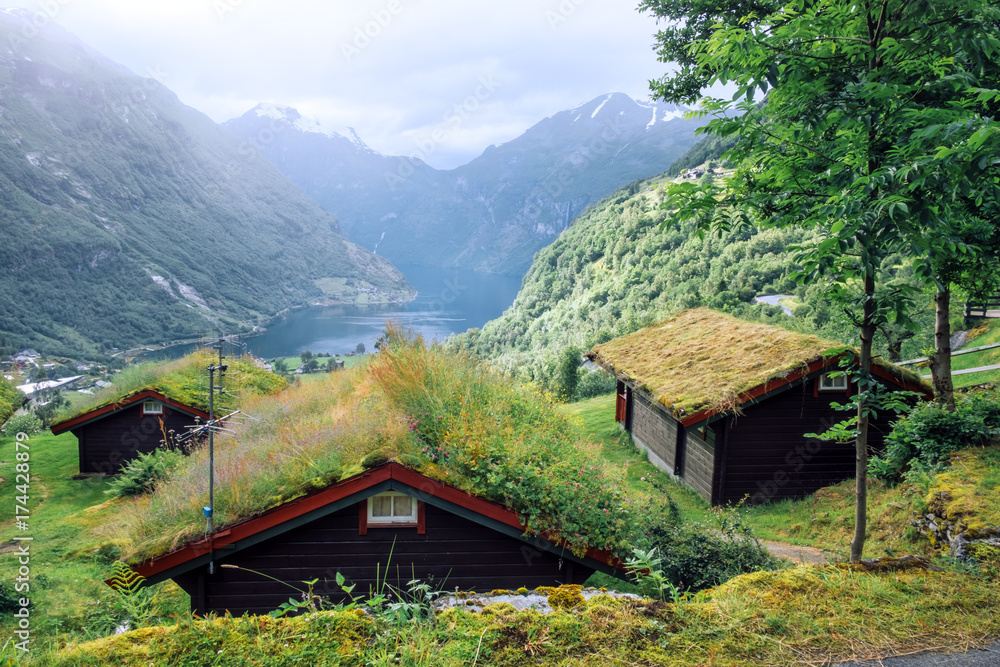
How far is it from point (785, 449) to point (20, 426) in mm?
38070

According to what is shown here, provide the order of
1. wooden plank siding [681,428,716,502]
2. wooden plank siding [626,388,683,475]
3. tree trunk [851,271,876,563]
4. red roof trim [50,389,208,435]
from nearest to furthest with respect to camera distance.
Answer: tree trunk [851,271,876,563], wooden plank siding [681,428,716,502], wooden plank siding [626,388,683,475], red roof trim [50,389,208,435]

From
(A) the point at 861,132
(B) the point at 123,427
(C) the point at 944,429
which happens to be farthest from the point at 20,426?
(C) the point at 944,429

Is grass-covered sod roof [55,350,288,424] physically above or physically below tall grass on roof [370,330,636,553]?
below

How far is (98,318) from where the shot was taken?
431ft

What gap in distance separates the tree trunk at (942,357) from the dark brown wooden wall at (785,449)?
3184 mm

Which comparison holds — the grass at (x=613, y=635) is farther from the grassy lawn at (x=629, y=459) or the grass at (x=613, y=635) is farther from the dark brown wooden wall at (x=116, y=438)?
the dark brown wooden wall at (x=116, y=438)

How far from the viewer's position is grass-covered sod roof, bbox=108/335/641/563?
23.3ft

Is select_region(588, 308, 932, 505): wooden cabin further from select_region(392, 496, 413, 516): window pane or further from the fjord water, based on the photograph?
the fjord water

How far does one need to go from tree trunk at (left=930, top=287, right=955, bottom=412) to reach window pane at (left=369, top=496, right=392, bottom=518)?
10.1 m

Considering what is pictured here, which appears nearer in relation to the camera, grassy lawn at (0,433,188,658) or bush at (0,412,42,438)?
grassy lawn at (0,433,188,658)

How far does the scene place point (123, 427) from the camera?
24500 mm

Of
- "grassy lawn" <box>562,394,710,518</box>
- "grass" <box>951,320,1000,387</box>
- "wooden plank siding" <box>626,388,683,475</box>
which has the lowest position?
"grassy lawn" <box>562,394,710,518</box>

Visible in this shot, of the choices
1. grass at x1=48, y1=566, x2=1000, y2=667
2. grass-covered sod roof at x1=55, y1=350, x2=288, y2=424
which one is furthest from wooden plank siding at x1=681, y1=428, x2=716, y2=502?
grass-covered sod roof at x1=55, y1=350, x2=288, y2=424

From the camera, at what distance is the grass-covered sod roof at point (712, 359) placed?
43.6ft
